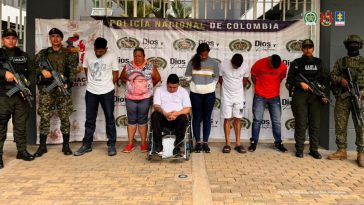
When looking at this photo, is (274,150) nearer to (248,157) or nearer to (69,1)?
(248,157)

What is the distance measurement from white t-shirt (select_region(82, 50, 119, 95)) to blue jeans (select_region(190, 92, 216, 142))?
54.9 inches

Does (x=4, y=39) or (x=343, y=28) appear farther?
(x=343, y=28)

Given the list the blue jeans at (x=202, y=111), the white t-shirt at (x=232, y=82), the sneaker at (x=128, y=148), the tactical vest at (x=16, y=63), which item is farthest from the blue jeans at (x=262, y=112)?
the tactical vest at (x=16, y=63)

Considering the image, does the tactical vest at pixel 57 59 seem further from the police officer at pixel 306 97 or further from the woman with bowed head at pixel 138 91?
the police officer at pixel 306 97

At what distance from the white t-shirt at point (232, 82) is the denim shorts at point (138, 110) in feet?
4.15

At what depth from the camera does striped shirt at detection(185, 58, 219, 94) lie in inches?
258

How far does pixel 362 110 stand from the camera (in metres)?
6.03

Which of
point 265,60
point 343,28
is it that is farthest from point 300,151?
point 343,28

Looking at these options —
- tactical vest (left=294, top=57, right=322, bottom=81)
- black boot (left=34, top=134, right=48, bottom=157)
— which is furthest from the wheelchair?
tactical vest (left=294, top=57, right=322, bottom=81)

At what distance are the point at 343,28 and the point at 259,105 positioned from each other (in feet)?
6.24

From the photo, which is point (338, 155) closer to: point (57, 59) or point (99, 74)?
point (99, 74)

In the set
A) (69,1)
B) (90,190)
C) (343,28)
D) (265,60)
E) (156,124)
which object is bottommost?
(90,190)

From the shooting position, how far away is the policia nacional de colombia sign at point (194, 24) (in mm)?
7102

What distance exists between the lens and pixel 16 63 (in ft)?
19.6
